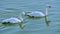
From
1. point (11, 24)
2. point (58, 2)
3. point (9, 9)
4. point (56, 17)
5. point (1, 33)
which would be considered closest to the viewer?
point (1, 33)

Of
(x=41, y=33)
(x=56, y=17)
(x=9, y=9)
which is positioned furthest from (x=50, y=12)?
(x=41, y=33)

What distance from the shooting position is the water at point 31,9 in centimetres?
623

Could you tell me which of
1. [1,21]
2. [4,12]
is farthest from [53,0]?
[1,21]

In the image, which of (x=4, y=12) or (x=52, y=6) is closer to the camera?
(x=4, y=12)

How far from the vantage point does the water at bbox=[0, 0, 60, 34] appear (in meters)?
6.23

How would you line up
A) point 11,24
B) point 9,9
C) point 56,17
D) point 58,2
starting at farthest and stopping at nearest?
point 58,2, point 9,9, point 56,17, point 11,24

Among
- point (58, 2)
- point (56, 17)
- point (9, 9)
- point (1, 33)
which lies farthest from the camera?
point (58, 2)

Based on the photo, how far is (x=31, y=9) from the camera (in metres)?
8.02

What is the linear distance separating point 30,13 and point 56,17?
2.16 feet

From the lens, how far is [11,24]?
666cm

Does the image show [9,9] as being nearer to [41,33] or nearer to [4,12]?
[4,12]

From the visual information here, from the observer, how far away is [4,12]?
25.0 feet

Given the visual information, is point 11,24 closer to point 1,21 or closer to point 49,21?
point 1,21

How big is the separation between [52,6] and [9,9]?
1227 millimetres
